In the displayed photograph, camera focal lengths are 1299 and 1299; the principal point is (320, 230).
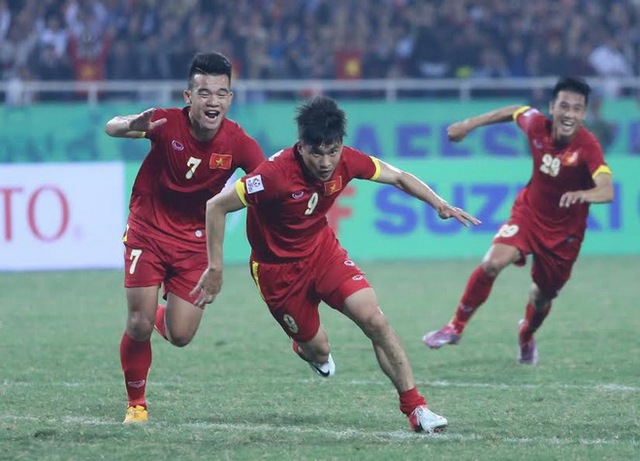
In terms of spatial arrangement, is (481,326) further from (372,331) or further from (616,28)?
(616,28)

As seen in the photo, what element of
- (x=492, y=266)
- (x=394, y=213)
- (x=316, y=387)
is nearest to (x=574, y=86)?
(x=492, y=266)

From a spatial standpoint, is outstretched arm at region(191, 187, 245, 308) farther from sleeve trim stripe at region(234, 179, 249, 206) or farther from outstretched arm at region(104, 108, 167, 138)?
outstretched arm at region(104, 108, 167, 138)

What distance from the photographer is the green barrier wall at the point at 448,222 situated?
56.0ft

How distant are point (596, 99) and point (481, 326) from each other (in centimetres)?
887

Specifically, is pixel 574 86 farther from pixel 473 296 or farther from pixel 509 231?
pixel 473 296

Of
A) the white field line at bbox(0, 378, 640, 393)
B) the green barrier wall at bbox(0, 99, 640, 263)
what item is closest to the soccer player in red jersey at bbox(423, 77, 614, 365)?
the white field line at bbox(0, 378, 640, 393)

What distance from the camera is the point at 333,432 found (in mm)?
6777

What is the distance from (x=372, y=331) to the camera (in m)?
6.79

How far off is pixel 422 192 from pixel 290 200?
71 centimetres

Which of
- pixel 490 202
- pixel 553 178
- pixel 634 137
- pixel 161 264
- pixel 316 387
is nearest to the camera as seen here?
pixel 161 264

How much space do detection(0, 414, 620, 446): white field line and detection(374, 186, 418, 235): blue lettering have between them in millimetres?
10190

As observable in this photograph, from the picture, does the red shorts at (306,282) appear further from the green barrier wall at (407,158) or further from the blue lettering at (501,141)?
the blue lettering at (501,141)

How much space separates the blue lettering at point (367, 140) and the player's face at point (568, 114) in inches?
383

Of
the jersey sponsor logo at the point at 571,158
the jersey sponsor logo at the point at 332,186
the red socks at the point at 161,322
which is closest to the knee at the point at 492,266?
the jersey sponsor logo at the point at 571,158
